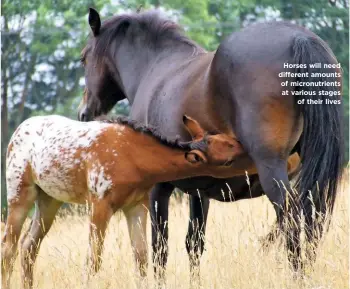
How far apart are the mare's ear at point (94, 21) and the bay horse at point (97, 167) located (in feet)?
4.09

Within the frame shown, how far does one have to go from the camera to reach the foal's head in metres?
5.52

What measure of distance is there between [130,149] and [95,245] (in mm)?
738

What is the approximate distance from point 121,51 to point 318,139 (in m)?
2.75

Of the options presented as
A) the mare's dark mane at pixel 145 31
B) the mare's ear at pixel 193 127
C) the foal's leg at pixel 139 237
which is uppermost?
the mare's dark mane at pixel 145 31

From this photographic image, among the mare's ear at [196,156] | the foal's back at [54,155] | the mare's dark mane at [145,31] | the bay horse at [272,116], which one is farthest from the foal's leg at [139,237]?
the mare's dark mane at [145,31]

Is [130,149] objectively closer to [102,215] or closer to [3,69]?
[102,215]

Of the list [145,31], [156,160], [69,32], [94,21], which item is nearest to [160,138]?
[156,160]

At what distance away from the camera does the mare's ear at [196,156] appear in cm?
552

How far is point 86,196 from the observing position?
6.02 meters

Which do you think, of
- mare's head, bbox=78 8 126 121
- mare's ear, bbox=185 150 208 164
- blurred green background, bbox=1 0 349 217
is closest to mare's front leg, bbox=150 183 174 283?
mare's ear, bbox=185 150 208 164

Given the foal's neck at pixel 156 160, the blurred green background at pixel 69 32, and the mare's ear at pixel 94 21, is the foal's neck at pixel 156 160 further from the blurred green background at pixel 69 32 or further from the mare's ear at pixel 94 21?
the blurred green background at pixel 69 32

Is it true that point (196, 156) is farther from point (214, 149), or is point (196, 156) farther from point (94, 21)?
point (94, 21)

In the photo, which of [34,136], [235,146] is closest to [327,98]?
[235,146]

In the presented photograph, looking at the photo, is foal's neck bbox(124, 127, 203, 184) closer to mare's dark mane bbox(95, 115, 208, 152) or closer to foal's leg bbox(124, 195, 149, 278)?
mare's dark mane bbox(95, 115, 208, 152)
